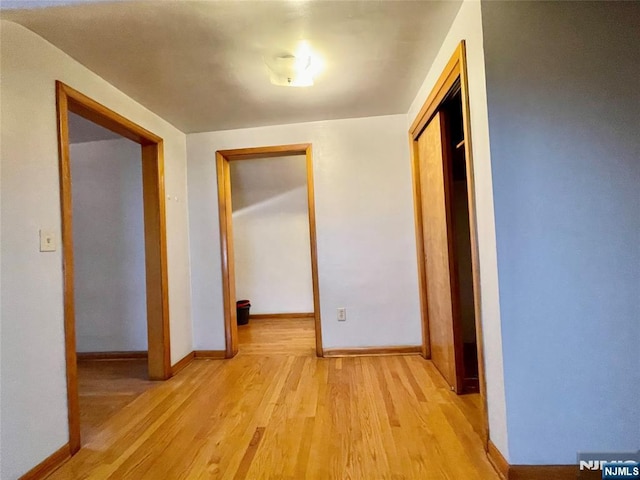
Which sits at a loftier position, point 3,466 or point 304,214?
point 304,214

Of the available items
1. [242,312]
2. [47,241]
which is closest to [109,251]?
[47,241]

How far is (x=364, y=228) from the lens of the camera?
2805 millimetres

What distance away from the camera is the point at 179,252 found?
2787mm

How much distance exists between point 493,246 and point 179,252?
2504 mm

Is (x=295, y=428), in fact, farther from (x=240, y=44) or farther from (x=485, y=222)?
(x=240, y=44)

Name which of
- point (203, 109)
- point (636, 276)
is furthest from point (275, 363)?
point (636, 276)

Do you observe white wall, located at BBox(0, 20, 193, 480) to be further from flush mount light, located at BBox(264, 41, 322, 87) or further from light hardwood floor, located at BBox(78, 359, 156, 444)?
flush mount light, located at BBox(264, 41, 322, 87)

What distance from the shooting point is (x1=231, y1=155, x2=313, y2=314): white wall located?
4582 millimetres

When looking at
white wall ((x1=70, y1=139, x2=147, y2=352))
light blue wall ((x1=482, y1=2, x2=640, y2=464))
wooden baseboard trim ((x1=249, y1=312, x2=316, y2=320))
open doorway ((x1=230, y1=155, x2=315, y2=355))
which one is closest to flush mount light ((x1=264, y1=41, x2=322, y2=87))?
light blue wall ((x1=482, y1=2, x2=640, y2=464))

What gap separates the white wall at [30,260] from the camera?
4.39 feet

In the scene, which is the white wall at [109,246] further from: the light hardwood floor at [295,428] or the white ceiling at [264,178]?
the white ceiling at [264,178]

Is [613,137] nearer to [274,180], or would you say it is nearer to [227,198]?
[227,198]

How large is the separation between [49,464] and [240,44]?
7.48 ft

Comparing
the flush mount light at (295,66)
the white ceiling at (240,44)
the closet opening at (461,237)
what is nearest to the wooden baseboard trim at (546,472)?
the closet opening at (461,237)
